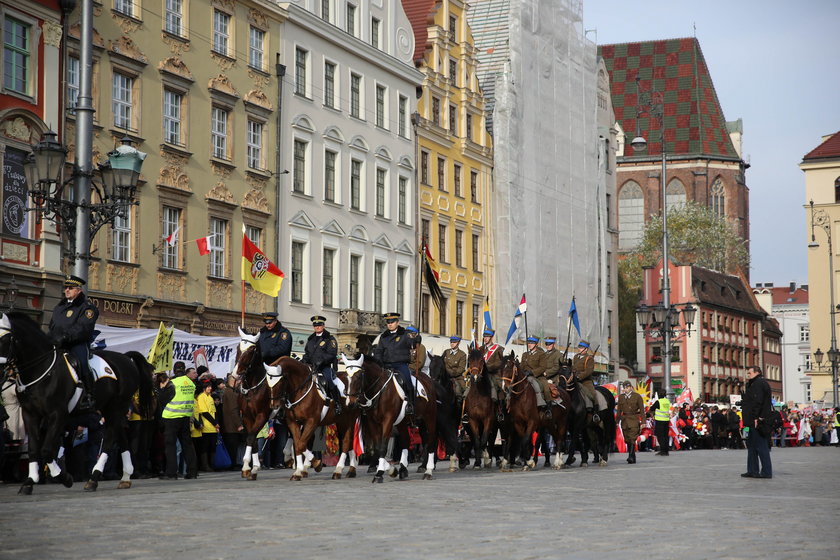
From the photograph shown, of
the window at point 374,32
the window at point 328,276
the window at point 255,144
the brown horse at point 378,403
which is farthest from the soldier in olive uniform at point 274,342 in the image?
the window at point 374,32

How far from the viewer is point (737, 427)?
53031 mm

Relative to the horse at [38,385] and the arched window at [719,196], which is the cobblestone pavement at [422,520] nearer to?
the horse at [38,385]

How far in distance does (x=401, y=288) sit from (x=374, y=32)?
10039 millimetres

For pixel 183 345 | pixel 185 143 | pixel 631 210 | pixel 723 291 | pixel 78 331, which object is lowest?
pixel 78 331

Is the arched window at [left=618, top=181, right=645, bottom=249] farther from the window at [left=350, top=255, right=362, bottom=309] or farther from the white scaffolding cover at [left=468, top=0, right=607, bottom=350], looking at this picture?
the window at [left=350, top=255, right=362, bottom=309]

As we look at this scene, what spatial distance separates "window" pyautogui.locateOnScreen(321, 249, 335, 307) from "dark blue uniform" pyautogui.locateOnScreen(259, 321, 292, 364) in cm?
2734

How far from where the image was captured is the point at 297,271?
47.6m

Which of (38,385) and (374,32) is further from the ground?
(374,32)

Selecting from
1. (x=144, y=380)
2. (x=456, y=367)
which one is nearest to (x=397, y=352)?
(x=144, y=380)

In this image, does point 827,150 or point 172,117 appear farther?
point 827,150

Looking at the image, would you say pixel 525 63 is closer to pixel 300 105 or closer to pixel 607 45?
pixel 300 105

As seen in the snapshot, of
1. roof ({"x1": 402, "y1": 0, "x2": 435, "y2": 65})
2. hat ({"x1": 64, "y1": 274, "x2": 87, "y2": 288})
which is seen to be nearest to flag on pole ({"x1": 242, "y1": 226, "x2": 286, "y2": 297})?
hat ({"x1": 64, "y1": 274, "x2": 87, "y2": 288})

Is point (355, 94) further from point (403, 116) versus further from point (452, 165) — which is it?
point (452, 165)

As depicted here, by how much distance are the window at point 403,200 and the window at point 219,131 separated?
1269cm
